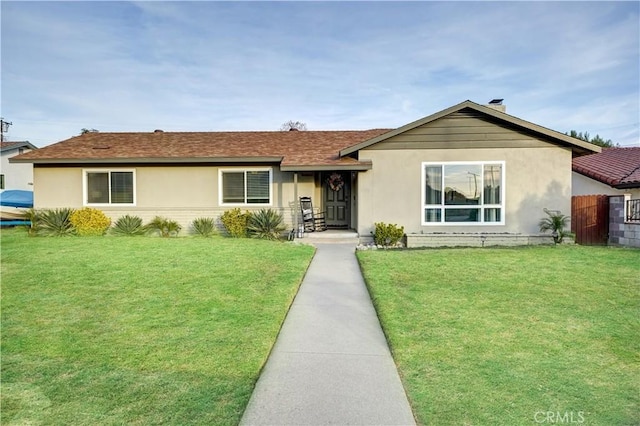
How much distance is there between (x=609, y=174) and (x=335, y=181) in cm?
1079

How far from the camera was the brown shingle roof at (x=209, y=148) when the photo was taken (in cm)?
1367

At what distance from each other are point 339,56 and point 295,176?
7.72 meters

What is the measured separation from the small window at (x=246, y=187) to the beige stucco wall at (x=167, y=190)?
8.6 inches

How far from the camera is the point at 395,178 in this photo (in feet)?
40.2

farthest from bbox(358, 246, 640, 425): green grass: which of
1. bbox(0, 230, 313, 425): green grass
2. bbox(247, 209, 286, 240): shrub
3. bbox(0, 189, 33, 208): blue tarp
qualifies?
bbox(0, 189, 33, 208): blue tarp

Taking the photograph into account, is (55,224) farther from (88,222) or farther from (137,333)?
(137,333)

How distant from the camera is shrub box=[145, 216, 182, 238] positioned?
13992mm

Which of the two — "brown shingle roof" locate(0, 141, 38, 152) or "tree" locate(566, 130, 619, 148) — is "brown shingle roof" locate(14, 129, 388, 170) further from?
"tree" locate(566, 130, 619, 148)

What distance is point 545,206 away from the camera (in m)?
12.1

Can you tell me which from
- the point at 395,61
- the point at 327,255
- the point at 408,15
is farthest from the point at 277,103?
the point at 327,255

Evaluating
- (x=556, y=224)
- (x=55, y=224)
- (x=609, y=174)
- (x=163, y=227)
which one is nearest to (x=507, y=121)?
(x=556, y=224)

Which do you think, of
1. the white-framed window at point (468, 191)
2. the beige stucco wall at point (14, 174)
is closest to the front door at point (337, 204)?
the white-framed window at point (468, 191)

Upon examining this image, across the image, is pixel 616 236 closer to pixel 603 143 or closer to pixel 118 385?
pixel 118 385

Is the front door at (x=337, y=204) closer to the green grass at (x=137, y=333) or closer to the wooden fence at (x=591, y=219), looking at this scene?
the green grass at (x=137, y=333)
